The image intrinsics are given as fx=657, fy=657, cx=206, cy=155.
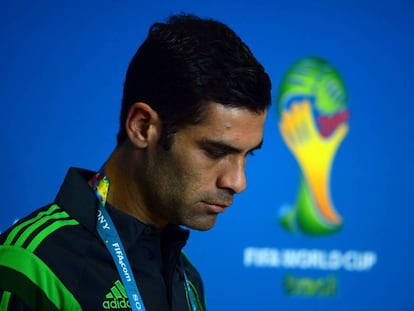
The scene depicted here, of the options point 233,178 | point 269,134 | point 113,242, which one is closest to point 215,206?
point 233,178

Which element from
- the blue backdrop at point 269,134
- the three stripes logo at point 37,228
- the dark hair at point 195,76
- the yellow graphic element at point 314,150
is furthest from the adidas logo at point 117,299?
the yellow graphic element at point 314,150

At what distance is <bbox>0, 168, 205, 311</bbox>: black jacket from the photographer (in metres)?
0.78

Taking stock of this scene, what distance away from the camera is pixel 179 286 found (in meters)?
1.01

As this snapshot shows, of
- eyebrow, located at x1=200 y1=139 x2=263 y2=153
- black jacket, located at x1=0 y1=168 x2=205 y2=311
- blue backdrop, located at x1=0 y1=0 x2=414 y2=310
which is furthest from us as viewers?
blue backdrop, located at x1=0 y1=0 x2=414 y2=310

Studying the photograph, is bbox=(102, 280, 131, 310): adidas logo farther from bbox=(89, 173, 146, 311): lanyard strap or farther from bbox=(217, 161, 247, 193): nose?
bbox=(217, 161, 247, 193): nose

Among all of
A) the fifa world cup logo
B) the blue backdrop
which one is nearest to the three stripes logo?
the blue backdrop

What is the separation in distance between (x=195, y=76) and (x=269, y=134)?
0.92m

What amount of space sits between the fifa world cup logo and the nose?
91 cm

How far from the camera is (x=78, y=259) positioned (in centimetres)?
83

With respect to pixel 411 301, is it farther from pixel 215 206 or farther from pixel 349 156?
pixel 215 206

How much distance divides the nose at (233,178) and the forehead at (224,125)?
33 mm

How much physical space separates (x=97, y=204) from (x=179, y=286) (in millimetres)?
207

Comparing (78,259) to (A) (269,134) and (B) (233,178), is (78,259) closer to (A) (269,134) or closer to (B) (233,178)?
(B) (233,178)

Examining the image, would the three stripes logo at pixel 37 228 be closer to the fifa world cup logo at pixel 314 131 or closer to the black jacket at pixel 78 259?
the black jacket at pixel 78 259
